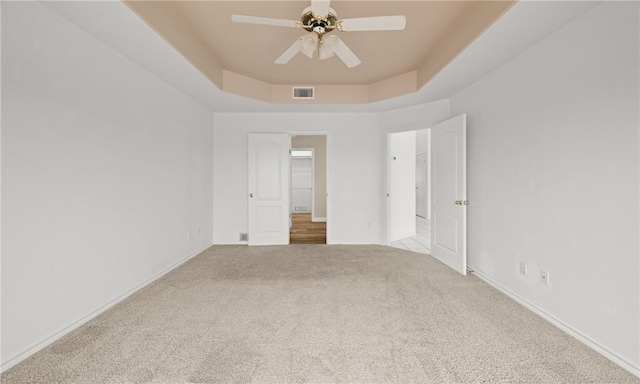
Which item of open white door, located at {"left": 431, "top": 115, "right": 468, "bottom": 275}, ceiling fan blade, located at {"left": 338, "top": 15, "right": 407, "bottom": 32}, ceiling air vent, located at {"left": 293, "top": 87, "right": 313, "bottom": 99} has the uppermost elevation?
ceiling air vent, located at {"left": 293, "top": 87, "right": 313, "bottom": 99}

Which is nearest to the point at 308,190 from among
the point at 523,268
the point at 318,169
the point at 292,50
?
the point at 318,169

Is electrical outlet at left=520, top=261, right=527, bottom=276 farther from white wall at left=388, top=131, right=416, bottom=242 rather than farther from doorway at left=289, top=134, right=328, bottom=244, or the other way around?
doorway at left=289, top=134, right=328, bottom=244

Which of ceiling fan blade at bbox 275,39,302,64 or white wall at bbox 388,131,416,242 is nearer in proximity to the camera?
ceiling fan blade at bbox 275,39,302,64

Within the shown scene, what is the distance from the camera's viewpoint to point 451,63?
269cm

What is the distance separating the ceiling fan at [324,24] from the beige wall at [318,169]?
205 inches

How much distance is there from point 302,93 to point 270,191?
175 cm

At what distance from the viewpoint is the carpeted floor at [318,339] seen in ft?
5.12

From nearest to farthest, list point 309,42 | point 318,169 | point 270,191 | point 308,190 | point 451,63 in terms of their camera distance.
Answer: point 309,42 < point 451,63 < point 270,191 < point 318,169 < point 308,190

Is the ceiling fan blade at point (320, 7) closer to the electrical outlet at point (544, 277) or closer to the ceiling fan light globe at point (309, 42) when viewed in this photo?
the ceiling fan light globe at point (309, 42)

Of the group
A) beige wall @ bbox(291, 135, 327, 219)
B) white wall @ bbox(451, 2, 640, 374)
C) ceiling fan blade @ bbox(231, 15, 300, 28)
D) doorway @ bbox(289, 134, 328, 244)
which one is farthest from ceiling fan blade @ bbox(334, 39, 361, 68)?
beige wall @ bbox(291, 135, 327, 219)

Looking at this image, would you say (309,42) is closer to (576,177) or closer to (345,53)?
(345,53)

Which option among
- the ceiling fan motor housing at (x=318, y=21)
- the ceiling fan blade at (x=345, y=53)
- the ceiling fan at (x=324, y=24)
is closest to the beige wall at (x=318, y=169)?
the ceiling fan blade at (x=345, y=53)

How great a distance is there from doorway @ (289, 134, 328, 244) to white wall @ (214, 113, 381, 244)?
0.62 metres

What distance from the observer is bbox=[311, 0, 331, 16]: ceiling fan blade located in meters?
1.75
